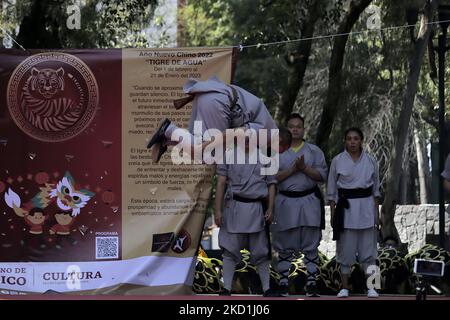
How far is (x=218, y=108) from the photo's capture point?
7906 millimetres

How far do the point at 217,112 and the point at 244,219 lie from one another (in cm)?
98

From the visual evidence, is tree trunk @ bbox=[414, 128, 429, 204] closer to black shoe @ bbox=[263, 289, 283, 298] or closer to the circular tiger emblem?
black shoe @ bbox=[263, 289, 283, 298]

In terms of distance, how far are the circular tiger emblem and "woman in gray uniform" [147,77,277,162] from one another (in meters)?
0.87

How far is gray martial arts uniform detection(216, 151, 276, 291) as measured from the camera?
816 centimetres

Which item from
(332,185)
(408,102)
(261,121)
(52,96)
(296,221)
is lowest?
(296,221)

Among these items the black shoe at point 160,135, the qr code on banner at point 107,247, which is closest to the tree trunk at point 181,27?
the qr code on banner at point 107,247

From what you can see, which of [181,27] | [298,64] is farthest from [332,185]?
[181,27]

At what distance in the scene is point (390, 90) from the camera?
64.1ft

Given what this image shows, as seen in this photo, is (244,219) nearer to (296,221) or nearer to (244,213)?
(244,213)

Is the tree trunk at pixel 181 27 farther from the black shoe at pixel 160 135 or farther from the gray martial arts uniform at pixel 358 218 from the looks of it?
the black shoe at pixel 160 135

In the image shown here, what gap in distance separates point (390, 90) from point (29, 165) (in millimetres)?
12314

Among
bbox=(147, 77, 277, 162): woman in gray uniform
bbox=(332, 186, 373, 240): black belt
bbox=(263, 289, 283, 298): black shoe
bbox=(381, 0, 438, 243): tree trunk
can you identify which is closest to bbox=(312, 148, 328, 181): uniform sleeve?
bbox=(332, 186, 373, 240): black belt
